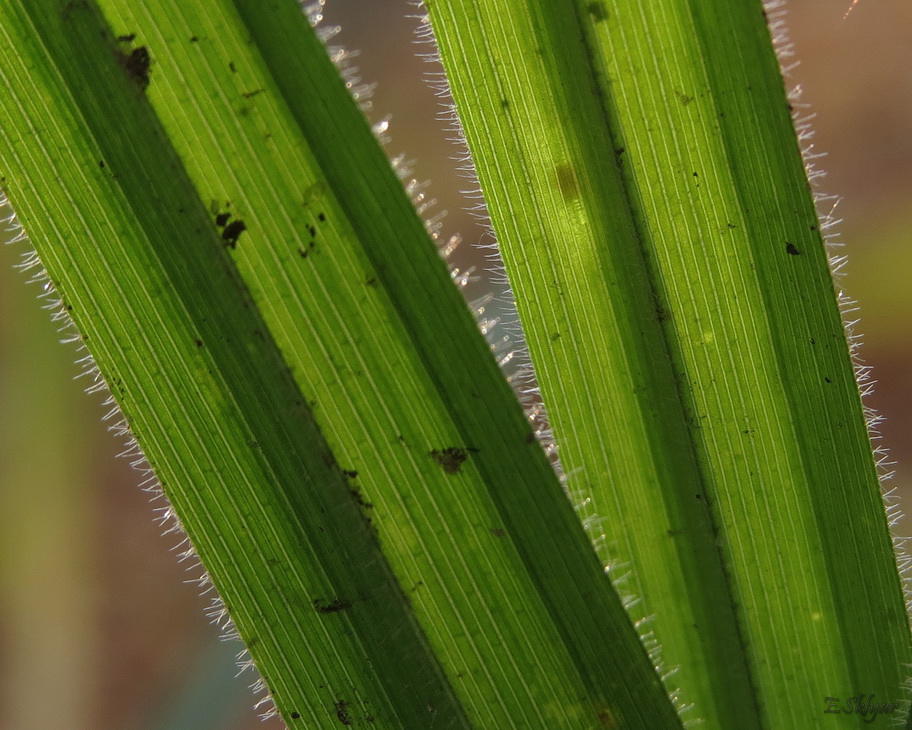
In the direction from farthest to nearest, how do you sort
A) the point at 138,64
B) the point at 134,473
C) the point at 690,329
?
the point at 134,473, the point at 690,329, the point at 138,64

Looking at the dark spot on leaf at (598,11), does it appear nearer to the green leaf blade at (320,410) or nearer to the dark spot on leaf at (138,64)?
the green leaf blade at (320,410)

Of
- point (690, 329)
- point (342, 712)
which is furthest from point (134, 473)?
point (690, 329)

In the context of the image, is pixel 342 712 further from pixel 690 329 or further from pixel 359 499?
pixel 690 329

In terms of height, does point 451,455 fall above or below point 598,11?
below

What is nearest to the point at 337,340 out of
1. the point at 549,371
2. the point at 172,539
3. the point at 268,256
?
the point at 268,256

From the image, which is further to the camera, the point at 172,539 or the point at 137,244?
the point at 172,539

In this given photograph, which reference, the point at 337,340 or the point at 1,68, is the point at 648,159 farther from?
the point at 1,68

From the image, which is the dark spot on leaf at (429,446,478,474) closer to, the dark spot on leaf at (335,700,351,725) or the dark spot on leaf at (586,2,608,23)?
the dark spot on leaf at (335,700,351,725)
